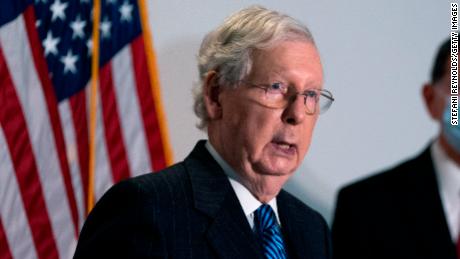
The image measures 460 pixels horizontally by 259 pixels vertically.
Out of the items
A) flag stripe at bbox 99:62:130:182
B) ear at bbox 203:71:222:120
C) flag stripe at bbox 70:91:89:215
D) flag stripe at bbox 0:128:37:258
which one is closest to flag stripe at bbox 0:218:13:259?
flag stripe at bbox 0:128:37:258

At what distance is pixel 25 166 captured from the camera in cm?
184

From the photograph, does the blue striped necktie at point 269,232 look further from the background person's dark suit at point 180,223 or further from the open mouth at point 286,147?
the open mouth at point 286,147

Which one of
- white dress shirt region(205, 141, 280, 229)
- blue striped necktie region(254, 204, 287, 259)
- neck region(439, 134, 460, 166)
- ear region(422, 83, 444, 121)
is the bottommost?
blue striped necktie region(254, 204, 287, 259)

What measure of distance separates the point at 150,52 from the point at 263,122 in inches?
43.3

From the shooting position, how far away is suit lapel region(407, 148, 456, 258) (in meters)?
0.17

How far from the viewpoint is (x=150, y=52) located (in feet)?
6.56

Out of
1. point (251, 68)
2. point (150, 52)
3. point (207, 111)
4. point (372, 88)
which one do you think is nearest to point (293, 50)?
point (251, 68)

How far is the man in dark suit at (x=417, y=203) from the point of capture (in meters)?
0.17

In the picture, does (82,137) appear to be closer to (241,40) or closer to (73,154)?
(73,154)

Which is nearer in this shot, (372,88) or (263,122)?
(263,122)

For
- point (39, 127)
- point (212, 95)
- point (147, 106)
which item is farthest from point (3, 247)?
point (212, 95)

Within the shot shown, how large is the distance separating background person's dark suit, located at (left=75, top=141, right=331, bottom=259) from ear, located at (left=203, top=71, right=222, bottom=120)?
0.28 feet

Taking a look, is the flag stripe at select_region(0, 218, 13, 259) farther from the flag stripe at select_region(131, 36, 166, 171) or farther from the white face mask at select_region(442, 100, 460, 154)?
the white face mask at select_region(442, 100, 460, 154)

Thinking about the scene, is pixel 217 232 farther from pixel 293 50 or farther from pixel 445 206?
pixel 445 206
